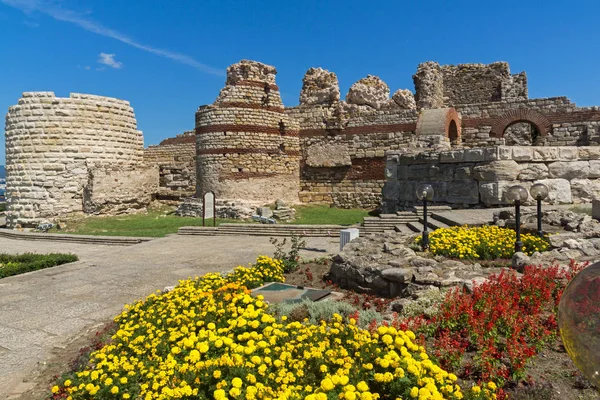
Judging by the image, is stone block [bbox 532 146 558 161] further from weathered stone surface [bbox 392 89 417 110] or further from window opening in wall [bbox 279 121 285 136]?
weathered stone surface [bbox 392 89 417 110]

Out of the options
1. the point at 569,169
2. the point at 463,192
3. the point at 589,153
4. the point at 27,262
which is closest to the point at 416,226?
the point at 463,192

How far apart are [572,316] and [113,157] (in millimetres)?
21169

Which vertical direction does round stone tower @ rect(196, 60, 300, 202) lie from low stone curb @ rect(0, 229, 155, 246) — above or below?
above

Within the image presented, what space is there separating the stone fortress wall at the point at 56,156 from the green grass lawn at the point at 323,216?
923cm

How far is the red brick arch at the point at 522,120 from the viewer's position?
18234mm

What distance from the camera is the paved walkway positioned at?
15.2 ft

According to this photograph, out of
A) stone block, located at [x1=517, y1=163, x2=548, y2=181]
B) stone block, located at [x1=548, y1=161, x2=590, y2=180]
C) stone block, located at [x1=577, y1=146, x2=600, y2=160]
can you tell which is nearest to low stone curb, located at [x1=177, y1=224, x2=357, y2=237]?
stone block, located at [x1=517, y1=163, x2=548, y2=181]

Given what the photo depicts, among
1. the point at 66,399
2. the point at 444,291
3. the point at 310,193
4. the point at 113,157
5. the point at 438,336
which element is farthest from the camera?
the point at 310,193

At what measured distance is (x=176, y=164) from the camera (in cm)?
2459

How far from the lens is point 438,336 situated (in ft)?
12.5

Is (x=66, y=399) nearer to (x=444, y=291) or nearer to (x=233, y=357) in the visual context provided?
(x=233, y=357)

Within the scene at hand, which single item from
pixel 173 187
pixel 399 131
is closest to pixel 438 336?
pixel 399 131

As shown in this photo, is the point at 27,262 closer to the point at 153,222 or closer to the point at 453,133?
the point at 153,222

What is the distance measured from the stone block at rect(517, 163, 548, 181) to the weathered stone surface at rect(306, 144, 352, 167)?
1173cm
